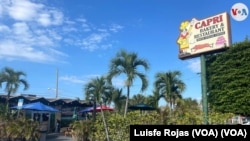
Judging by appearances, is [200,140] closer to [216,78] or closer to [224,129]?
[224,129]

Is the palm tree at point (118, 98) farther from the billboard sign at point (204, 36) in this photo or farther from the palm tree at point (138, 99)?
the palm tree at point (138, 99)

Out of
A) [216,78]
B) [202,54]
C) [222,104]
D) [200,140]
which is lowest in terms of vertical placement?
[200,140]

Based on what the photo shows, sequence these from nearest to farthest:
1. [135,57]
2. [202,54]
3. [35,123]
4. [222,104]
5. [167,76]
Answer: [35,123], [135,57], [222,104], [202,54], [167,76]

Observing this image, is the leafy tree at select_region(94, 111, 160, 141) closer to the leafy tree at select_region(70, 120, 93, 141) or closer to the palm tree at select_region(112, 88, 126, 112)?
the leafy tree at select_region(70, 120, 93, 141)

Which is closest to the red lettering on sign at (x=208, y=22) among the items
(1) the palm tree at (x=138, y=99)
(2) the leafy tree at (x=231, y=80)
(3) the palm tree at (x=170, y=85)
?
(2) the leafy tree at (x=231, y=80)

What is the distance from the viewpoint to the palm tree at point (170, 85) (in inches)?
1294

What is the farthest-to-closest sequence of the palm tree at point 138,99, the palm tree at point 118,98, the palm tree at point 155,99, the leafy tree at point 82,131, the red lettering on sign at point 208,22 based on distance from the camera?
the palm tree at point 138,99 < the palm tree at point 155,99 < the palm tree at point 118,98 < the red lettering on sign at point 208,22 < the leafy tree at point 82,131

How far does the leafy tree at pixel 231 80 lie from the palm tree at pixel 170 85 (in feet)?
23.5

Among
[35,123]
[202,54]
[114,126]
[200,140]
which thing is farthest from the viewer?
[202,54]

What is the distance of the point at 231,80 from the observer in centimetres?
2395

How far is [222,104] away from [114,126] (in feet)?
46.2

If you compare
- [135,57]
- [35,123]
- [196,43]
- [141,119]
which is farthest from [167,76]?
[141,119]

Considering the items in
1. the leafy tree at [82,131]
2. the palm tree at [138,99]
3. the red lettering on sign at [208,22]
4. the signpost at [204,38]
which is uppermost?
the red lettering on sign at [208,22]

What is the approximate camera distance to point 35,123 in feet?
58.4
